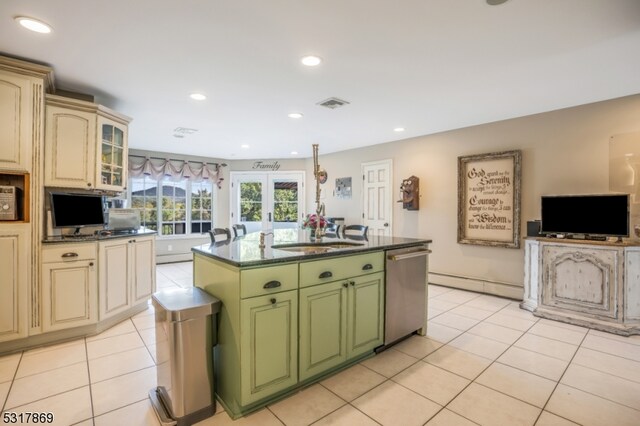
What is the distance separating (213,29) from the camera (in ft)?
7.00

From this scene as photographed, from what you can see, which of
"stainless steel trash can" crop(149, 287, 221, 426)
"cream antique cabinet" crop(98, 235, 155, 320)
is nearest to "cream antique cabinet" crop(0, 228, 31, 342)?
"cream antique cabinet" crop(98, 235, 155, 320)

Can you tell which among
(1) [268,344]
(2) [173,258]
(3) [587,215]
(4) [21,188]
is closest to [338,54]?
(1) [268,344]

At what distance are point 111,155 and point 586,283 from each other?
5.45 meters

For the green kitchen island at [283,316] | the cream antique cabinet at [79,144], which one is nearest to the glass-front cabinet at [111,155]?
the cream antique cabinet at [79,144]

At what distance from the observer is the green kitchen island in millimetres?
1807

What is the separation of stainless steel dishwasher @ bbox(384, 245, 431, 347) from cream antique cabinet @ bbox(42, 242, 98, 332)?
2817 millimetres

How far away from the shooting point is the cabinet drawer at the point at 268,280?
178 cm

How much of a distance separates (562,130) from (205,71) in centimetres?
414

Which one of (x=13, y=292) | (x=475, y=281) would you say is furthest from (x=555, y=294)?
(x=13, y=292)

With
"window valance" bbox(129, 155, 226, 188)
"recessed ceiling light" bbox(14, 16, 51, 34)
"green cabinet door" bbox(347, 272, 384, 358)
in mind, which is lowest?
"green cabinet door" bbox(347, 272, 384, 358)

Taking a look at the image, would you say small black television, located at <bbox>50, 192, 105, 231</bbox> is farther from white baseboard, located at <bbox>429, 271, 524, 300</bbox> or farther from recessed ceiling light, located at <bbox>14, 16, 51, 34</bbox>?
white baseboard, located at <bbox>429, 271, 524, 300</bbox>

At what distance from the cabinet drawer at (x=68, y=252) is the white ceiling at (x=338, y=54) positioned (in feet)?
5.23

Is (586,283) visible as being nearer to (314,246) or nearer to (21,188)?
(314,246)

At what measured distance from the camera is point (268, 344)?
1883 millimetres
